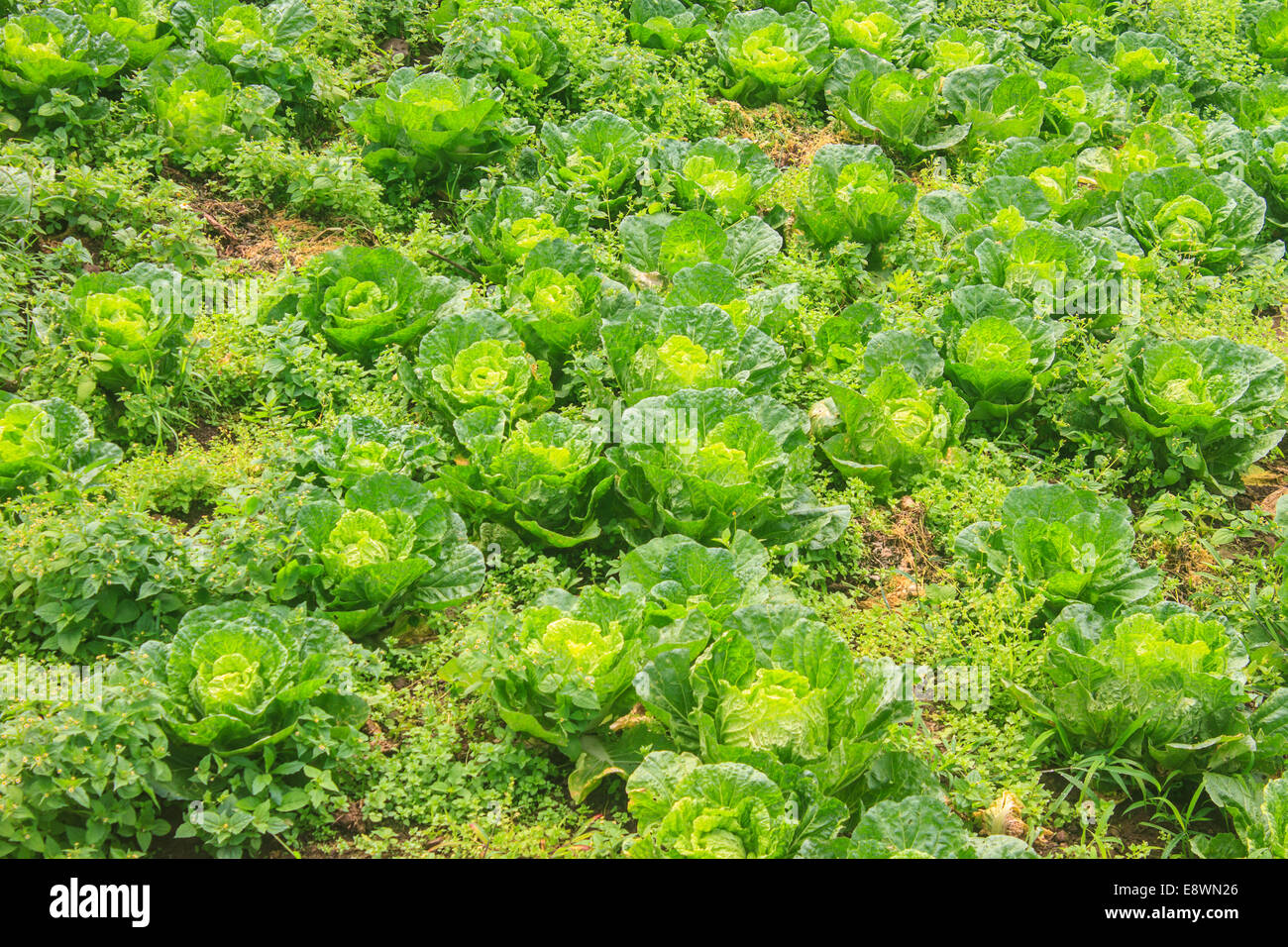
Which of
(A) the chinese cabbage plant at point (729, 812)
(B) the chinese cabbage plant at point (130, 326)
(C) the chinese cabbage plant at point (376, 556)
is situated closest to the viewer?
(A) the chinese cabbage plant at point (729, 812)

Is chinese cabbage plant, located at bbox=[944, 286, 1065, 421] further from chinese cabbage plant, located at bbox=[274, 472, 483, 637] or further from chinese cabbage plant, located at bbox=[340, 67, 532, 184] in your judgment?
chinese cabbage plant, located at bbox=[340, 67, 532, 184]

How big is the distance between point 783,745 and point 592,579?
1.11 meters

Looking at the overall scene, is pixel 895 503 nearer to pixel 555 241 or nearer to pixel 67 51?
pixel 555 241

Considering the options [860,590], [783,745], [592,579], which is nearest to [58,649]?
[592,579]

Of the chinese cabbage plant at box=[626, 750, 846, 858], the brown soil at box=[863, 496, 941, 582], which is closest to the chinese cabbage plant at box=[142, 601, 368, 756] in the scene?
the chinese cabbage plant at box=[626, 750, 846, 858]

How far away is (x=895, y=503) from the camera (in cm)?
465

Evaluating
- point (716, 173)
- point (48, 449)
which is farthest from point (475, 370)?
point (716, 173)

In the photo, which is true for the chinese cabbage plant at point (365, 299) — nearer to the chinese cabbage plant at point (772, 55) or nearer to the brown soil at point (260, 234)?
the brown soil at point (260, 234)

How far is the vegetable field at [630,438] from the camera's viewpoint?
134 inches

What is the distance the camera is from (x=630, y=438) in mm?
4195

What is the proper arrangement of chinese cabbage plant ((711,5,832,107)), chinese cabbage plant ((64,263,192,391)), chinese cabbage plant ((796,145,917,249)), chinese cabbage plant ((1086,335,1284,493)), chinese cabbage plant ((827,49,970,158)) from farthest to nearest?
1. chinese cabbage plant ((711,5,832,107))
2. chinese cabbage plant ((827,49,970,158))
3. chinese cabbage plant ((796,145,917,249))
4. chinese cabbage plant ((1086,335,1284,493))
5. chinese cabbage plant ((64,263,192,391))

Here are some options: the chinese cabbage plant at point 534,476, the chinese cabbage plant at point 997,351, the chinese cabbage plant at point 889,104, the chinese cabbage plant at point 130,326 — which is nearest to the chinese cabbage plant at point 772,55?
the chinese cabbage plant at point 889,104

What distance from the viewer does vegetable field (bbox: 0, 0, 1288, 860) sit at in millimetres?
3406

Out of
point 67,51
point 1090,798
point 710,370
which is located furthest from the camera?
point 67,51
